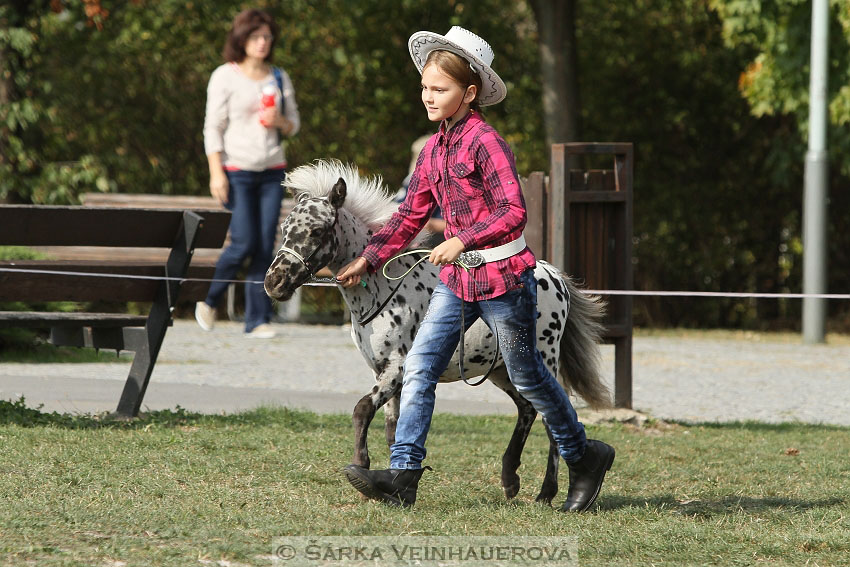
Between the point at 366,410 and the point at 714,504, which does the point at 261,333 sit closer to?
the point at 366,410

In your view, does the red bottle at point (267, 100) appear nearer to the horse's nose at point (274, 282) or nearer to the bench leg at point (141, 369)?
the bench leg at point (141, 369)

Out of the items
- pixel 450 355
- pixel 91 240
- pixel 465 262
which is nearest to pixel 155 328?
pixel 91 240

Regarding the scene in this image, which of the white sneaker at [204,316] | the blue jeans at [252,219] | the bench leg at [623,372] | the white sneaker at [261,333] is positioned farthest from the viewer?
the white sneaker at [261,333]

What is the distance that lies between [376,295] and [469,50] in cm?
116

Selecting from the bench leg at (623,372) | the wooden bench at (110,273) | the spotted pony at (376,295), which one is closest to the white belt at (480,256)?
the spotted pony at (376,295)

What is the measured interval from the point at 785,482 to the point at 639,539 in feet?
5.93

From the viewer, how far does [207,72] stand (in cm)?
1889

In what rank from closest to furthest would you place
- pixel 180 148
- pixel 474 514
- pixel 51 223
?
pixel 474 514, pixel 51 223, pixel 180 148

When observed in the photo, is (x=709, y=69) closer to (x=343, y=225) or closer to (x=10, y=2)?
(x=10, y=2)

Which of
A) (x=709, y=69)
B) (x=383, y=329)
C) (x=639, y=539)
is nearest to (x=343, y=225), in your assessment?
(x=383, y=329)

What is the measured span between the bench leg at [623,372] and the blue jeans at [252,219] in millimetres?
3782

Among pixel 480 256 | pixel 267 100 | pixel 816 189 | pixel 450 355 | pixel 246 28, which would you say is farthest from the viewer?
pixel 816 189

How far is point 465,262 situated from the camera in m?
5.04

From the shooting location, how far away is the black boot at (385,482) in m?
5.03
